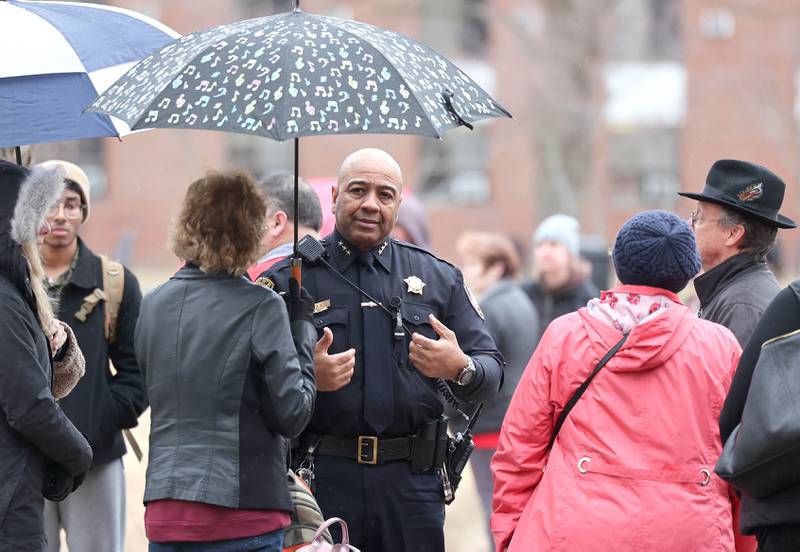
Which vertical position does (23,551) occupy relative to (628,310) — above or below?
below

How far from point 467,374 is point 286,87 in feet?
4.49

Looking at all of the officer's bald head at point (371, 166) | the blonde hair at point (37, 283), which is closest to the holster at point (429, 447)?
the officer's bald head at point (371, 166)

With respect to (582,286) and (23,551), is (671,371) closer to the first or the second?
(23,551)

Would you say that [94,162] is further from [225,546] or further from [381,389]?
[225,546]

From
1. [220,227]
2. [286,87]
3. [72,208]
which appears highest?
[286,87]

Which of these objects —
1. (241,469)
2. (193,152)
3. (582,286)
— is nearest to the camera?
(241,469)

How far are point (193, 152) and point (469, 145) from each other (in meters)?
7.48

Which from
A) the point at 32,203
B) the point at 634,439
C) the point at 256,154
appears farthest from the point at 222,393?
the point at 256,154

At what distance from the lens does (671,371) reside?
13.9 ft

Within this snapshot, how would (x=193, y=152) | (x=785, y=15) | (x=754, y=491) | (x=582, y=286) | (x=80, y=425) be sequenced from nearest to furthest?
(x=754, y=491), (x=80, y=425), (x=582, y=286), (x=785, y=15), (x=193, y=152)

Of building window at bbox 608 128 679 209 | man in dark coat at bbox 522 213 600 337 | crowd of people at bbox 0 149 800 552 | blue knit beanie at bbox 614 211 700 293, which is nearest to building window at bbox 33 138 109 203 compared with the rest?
building window at bbox 608 128 679 209

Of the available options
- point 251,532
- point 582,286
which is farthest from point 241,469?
point 582,286

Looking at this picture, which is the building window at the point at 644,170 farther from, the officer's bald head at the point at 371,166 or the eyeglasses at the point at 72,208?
the officer's bald head at the point at 371,166

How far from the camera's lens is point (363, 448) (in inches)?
189
